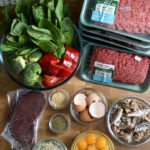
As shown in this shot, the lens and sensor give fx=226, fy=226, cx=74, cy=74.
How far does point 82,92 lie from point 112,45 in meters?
0.28

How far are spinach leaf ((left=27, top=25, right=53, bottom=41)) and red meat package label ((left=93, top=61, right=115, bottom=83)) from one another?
27cm

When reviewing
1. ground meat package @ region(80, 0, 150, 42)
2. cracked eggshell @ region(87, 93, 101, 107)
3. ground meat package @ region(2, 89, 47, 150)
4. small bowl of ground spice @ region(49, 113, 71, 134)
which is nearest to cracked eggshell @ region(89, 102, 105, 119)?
cracked eggshell @ region(87, 93, 101, 107)

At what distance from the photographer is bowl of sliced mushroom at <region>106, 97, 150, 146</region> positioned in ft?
3.48

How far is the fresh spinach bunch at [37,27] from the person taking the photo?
3.16 ft

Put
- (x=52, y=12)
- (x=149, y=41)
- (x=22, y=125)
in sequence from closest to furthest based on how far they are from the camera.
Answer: (x=149, y=41) < (x=52, y=12) < (x=22, y=125)

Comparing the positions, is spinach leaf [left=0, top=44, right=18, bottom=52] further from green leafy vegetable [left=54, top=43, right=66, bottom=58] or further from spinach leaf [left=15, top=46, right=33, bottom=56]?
green leafy vegetable [left=54, top=43, right=66, bottom=58]

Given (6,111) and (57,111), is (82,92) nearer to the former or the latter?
(57,111)

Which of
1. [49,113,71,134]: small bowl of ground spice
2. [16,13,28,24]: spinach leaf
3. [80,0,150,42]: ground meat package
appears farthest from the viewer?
[49,113,71,134]: small bowl of ground spice

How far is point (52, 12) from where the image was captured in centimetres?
100

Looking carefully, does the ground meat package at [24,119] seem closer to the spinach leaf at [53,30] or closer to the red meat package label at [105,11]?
the spinach leaf at [53,30]

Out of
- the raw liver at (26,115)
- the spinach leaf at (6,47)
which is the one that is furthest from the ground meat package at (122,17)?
the raw liver at (26,115)

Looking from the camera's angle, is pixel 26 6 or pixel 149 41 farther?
pixel 26 6

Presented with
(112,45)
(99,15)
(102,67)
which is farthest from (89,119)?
(99,15)

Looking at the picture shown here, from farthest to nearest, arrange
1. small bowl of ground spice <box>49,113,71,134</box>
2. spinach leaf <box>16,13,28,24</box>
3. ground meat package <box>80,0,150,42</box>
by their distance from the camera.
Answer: small bowl of ground spice <box>49,113,71,134</box> < spinach leaf <box>16,13,28,24</box> < ground meat package <box>80,0,150,42</box>
